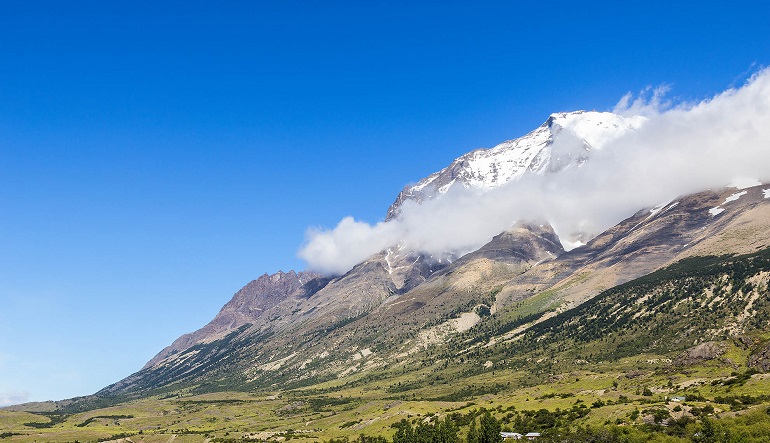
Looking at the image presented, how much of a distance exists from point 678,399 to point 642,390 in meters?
32.5

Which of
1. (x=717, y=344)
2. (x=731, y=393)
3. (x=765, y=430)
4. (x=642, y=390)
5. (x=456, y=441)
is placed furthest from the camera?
(x=717, y=344)

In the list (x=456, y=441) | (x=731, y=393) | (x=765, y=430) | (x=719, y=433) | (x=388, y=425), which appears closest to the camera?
(x=765, y=430)

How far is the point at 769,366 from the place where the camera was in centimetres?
13412

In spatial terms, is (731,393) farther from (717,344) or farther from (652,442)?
(717,344)

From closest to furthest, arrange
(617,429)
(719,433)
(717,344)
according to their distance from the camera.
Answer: (719,433) < (617,429) < (717,344)

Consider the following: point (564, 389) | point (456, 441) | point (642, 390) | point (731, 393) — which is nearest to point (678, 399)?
point (731, 393)

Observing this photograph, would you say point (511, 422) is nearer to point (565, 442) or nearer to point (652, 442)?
point (565, 442)

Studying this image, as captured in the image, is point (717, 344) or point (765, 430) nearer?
point (765, 430)

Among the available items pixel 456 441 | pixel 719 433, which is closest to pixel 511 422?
pixel 456 441

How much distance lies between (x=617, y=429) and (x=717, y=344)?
101678mm

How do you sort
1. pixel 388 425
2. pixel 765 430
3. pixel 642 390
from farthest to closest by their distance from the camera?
pixel 388 425
pixel 642 390
pixel 765 430

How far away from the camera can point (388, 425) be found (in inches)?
7707

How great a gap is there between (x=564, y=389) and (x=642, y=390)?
145 feet

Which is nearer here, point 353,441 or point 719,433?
point 719,433
